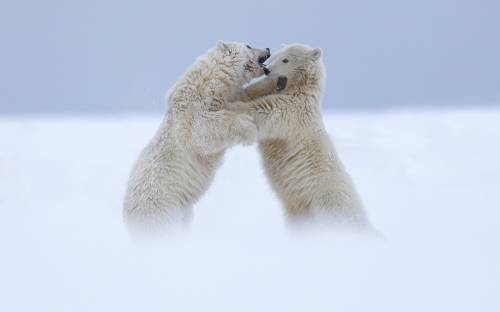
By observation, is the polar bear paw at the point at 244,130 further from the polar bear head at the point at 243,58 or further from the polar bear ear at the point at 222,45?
the polar bear ear at the point at 222,45

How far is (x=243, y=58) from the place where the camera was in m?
6.12

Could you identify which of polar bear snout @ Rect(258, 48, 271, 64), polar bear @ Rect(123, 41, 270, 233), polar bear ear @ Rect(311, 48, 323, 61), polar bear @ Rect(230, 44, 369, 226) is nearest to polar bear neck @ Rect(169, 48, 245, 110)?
polar bear @ Rect(123, 41, 270, 233)

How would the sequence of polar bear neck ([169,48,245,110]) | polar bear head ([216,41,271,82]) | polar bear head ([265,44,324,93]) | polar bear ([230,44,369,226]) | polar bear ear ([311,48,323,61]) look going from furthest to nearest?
polar bear ear ([311,48,323,61]) < polar bear head ([265,44,324,93]) < polar bear head ([216,41,271,82]) < polar bear ([230,44,369,226]) < polar bear neck ([169,48,245,110])

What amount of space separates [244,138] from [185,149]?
1.48 feet

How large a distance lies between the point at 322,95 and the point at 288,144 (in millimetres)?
567

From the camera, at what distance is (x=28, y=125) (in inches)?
582

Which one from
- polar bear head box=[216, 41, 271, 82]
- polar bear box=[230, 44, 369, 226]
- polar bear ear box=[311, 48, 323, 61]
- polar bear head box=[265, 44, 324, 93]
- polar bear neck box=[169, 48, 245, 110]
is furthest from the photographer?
polar bear ear box=[311, 48, 323, 61]

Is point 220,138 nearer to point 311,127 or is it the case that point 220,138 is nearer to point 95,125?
point 311,127

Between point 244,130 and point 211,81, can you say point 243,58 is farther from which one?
point 244,130

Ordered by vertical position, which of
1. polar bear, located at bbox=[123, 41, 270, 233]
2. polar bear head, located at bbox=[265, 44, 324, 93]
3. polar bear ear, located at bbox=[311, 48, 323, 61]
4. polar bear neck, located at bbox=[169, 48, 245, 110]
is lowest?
polar bear, located at bbox=[123, 41, 270, 233]

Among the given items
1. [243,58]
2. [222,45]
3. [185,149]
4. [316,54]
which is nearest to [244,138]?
[185,149]

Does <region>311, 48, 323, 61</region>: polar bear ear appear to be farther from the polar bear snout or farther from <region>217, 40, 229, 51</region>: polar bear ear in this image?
<region>217, 40, 229, 51</region>: polar bear ear

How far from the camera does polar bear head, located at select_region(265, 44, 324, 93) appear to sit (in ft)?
20.4

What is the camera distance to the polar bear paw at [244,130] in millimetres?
5664
